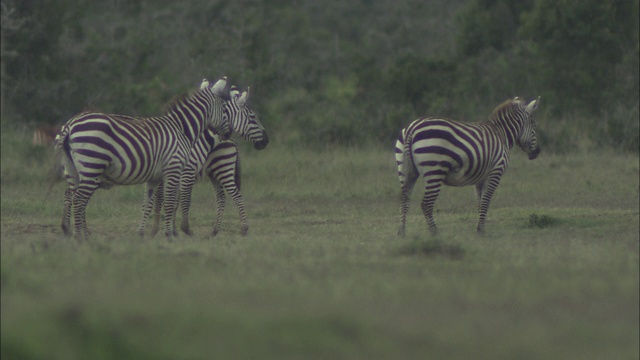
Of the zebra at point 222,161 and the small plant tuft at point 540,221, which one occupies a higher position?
the zebra at point 222,161

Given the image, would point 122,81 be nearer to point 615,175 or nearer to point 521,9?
point 521,9

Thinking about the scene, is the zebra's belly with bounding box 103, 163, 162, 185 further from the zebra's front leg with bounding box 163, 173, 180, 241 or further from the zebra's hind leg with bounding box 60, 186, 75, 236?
the zebra's hind leg with bounding box 60, 186, 75, 236

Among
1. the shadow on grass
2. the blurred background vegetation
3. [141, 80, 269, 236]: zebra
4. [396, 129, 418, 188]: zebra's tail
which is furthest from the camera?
the blurred background vegetation

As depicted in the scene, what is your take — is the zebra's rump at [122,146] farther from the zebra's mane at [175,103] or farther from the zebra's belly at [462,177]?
the zebra's belly at [462,177]

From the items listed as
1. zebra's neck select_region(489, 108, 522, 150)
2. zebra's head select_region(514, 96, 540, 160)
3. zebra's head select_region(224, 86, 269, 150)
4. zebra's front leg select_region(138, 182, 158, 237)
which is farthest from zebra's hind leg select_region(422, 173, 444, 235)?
zebra's front leg select_region(138, 182, 158, 237)

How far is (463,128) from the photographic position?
10.9 meters

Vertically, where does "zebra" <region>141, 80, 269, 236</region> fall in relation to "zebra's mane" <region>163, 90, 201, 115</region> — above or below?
below

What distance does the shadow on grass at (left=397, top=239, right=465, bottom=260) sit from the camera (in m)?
7.52

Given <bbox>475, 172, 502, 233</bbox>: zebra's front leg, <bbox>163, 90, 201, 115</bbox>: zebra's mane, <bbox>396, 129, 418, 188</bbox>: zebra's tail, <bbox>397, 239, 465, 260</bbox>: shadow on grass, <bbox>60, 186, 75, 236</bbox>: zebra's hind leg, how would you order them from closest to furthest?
<bbox>397, 239, 465, 260</bbox>: shadow on grass
<bbox>60, 186, 75, 236</bbox>: zebra's hind leg
<bbox>396, 129, 418, 188</bbox>: zebra's tail
<bbox>163, 90, 201, 115</bbox>: zebra's mane
<bbox>475, 172, 502, 233</bbox>: zebra's front leg

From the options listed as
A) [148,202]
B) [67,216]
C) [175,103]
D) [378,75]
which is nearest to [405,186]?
[175,103]

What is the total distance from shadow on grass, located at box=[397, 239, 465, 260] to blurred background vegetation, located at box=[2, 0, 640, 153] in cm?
1194

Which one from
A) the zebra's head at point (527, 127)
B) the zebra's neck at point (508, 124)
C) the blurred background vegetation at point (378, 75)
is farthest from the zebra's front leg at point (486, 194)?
the blurred background vegetation at point (378, 75)

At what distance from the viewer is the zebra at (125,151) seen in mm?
9844

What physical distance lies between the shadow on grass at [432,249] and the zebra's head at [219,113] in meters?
4.37
